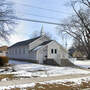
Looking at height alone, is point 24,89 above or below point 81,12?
below

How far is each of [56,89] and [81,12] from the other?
25.3 metres

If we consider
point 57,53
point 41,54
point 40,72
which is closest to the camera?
point 40,72

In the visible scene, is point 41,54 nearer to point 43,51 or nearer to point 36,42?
point 43,51

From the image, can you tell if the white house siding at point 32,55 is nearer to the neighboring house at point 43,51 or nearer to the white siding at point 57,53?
the neighboring house at point 43,51

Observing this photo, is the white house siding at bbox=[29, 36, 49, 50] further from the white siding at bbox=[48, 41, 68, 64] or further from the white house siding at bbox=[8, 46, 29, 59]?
the white siding at bbox=[48, 41, 68, 64]

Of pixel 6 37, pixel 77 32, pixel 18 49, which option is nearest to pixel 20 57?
pixel 18 49

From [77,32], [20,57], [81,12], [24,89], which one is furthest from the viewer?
[77,32]

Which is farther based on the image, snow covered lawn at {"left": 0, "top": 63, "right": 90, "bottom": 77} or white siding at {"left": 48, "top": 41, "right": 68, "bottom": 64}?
white siding at {"left": 48, "top": 41, "right": 68, "bottom": 64}

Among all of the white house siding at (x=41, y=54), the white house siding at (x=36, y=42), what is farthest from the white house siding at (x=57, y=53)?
the white house siding at (x=36, y=42)

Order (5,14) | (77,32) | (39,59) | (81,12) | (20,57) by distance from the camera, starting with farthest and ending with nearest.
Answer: (77,32) < (20,57) < (81,12) < (39,59) < (5,14)

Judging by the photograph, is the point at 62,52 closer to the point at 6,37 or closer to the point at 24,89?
the point at 6,37

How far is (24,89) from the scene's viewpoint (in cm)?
828

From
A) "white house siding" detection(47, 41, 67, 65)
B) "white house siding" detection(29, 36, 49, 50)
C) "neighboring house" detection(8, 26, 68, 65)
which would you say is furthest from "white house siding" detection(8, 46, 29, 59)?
"white house siding" detection(47, 41, 67, 65)

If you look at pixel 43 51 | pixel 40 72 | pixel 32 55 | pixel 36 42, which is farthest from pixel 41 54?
pixel 40 72
